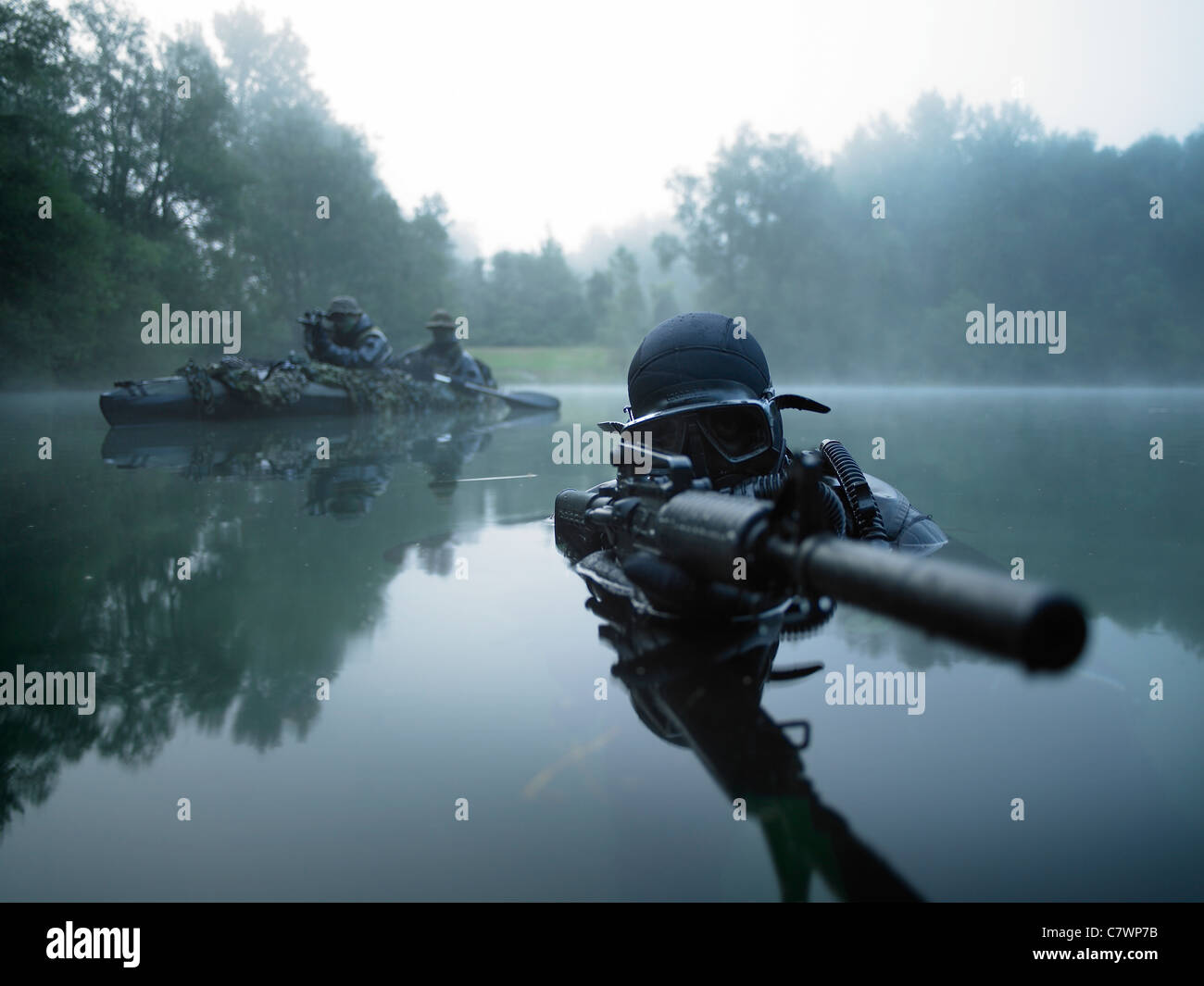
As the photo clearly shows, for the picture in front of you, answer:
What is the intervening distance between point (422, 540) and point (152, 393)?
1191cm

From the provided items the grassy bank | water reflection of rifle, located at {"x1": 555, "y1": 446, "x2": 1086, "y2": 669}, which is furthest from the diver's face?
the grassy bank

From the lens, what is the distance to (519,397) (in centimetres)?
2222

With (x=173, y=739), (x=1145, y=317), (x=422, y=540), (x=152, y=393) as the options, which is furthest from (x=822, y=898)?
(x=1145, y=317)

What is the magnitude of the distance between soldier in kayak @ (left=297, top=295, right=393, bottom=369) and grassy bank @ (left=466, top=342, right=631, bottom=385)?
22.6m

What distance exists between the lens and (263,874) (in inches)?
77.5

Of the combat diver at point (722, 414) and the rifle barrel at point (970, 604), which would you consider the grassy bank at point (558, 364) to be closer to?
the combat diver at point (722, 414)

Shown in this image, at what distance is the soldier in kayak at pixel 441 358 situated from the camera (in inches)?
894

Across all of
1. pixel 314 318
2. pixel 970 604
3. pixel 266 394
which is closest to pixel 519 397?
pixel 314 318

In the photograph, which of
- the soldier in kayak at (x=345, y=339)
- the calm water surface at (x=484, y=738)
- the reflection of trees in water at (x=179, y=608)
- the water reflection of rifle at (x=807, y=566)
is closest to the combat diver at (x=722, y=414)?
the water reflection of rifle at (x=807, y=566)

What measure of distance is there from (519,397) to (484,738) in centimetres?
1990

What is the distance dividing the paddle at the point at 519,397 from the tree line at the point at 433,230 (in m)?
5.29

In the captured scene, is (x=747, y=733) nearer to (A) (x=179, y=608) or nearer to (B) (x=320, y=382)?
(A) (x=179, y=608)

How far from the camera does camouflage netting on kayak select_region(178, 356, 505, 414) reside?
629 inches

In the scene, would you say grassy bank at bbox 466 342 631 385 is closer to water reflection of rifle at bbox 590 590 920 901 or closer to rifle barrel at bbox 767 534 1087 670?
water reflection of rifle at bbox 590 590 920 901
